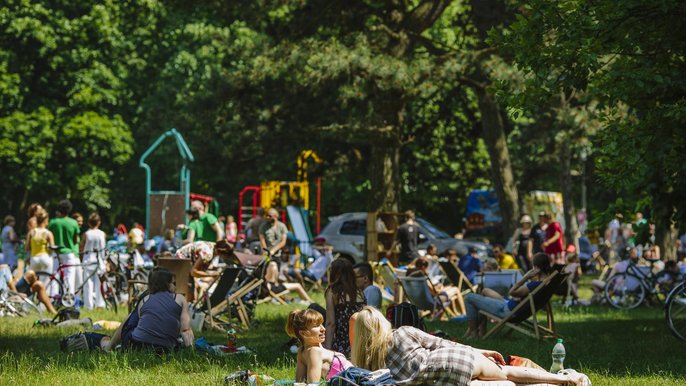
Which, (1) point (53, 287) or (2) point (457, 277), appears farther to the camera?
(2) point (457, 277)

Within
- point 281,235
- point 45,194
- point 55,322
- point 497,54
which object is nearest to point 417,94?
point 497,54

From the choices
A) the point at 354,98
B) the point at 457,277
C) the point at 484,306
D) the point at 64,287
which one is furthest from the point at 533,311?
the point at 354,98

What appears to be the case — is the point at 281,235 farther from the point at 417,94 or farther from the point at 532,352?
the point at 532,352

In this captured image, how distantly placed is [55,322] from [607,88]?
25.0 ft

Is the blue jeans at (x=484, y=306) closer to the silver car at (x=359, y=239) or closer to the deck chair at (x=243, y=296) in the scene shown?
the deck chair at (x=243, y=296)

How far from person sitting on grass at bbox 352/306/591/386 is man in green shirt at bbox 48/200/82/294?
1097cm

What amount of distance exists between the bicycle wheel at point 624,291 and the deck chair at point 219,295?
8177 mm

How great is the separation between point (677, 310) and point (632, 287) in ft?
19.4

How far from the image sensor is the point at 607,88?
42.0 feet

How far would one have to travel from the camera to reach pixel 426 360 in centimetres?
790

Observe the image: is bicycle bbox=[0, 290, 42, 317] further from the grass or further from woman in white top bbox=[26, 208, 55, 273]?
woman in white top bbox=[26, 208, 55, 273]

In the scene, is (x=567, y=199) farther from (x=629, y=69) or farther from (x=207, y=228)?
(x=629, y=69)

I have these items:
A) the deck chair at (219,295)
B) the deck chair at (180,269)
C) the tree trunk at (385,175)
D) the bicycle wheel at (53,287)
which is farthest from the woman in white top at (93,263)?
the tree trunk at (385,175)

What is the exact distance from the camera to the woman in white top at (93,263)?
59.7 feet
